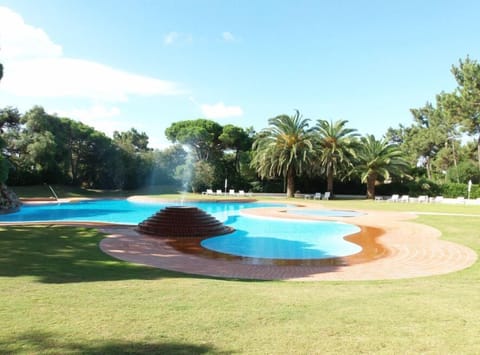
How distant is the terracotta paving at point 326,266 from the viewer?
721 centimetres

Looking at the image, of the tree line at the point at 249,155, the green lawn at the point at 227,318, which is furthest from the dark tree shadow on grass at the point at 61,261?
the tree line at the point at 249,155

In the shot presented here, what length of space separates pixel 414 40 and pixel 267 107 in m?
18.8

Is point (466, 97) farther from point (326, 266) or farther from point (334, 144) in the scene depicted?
point (326, 266)

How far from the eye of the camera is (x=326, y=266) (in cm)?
828

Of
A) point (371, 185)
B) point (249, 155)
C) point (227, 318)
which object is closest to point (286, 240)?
point (227, 318)

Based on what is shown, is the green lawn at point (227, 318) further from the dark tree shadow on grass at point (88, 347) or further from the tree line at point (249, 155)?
the tree line at point (249, 155)

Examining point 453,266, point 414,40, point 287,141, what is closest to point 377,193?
point 287,141

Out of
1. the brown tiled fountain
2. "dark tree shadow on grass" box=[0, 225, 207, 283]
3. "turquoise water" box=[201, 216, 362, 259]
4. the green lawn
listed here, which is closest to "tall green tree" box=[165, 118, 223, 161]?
"turquoise water" box=[201, 216, 362, 259]

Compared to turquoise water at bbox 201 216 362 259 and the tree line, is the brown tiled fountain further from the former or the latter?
the tree line

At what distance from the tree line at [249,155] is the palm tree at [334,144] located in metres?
0.10

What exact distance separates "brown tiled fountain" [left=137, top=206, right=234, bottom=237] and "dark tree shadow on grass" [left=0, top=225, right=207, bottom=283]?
2.32m

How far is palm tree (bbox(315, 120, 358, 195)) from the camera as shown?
33.1 meters

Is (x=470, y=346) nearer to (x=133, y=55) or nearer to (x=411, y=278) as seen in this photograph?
(x=411, y=278)

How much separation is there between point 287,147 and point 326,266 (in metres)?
24.5
